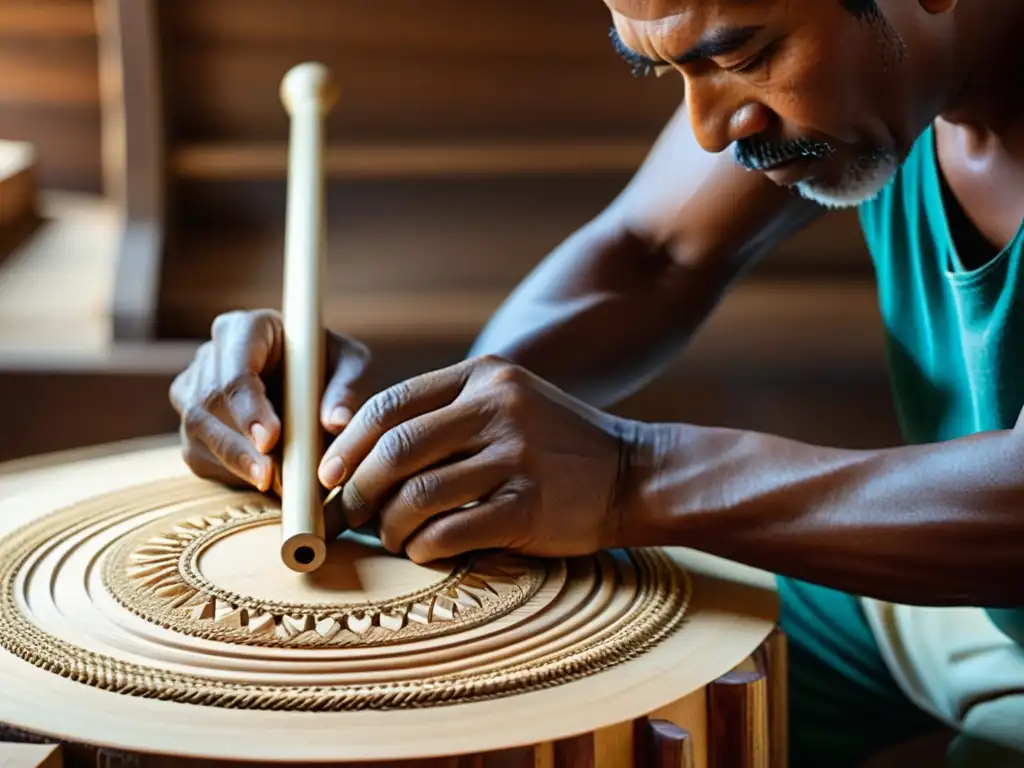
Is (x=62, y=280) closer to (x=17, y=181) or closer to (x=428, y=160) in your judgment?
(x=17, y=181)

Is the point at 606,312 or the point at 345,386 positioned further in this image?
the point at 606,312

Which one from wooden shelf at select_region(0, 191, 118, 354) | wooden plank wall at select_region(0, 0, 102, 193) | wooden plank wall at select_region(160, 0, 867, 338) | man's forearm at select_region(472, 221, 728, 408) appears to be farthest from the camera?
wooden plank wall at select_region(0, 0, 102, 193)

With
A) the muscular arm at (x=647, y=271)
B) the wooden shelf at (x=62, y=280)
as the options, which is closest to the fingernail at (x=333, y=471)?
the muscular arm at (x=647, y=271)

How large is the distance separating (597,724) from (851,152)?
0.53m

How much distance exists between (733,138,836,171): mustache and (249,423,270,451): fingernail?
0.44 meters

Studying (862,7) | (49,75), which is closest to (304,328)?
(862,7)

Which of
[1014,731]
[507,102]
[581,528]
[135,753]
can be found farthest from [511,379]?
[507,102]

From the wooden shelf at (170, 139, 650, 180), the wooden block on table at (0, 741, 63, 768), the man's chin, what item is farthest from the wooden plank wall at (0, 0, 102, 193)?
the wooden block on table at (0, 741, 63, 768)

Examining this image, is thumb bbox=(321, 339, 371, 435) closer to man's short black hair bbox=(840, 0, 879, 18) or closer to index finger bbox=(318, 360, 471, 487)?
index finger bbox=(318, 360, 471, 487)

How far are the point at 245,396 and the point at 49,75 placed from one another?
1.43 meters

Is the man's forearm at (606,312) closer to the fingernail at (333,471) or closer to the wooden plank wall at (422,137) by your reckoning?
the fingernail at (333,471)

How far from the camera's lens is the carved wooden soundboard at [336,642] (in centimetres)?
75

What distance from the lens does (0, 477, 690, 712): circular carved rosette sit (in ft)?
2.63

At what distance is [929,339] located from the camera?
1230mm
